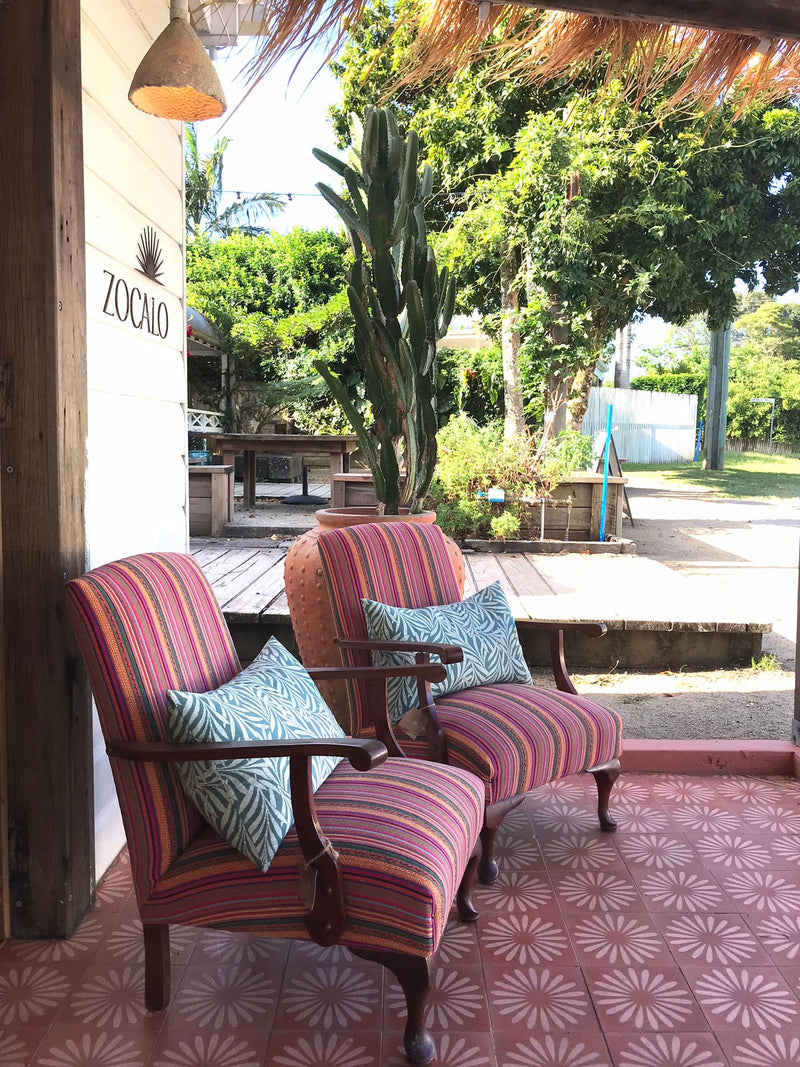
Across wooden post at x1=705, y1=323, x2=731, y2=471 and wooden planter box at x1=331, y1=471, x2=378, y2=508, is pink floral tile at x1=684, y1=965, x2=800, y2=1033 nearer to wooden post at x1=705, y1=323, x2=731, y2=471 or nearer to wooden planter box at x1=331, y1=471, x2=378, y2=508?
wooden planter box at x1=331, y1=471, x2=378, y2=508

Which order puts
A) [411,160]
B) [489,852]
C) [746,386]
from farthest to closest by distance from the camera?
[746,386] < [411,160] < [489,852]

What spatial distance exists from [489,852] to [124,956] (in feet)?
3.13

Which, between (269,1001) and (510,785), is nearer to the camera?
(269,1001)

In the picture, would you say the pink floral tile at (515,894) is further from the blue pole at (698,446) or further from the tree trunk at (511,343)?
the blue pole at (698,446)

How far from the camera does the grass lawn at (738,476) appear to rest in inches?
566

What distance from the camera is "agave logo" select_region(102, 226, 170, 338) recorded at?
8.28 feet

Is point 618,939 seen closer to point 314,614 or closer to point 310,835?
point 310,835

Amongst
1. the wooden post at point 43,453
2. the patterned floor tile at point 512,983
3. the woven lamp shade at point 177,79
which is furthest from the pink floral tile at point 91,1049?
the woven lamp shade at point 177,79

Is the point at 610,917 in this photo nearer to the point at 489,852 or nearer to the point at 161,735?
the point at 489,852

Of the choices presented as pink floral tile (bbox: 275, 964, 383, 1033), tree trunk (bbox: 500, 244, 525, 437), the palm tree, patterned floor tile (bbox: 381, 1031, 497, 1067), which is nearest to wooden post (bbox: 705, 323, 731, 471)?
tree trunk (bbox: 500, 244, 525, 437)

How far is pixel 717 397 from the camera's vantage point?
1638 cm

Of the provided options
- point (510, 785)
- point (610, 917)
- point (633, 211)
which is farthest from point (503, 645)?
point (633, 211)

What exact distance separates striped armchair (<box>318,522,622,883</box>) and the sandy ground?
117cm

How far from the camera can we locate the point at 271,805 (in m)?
1.76
